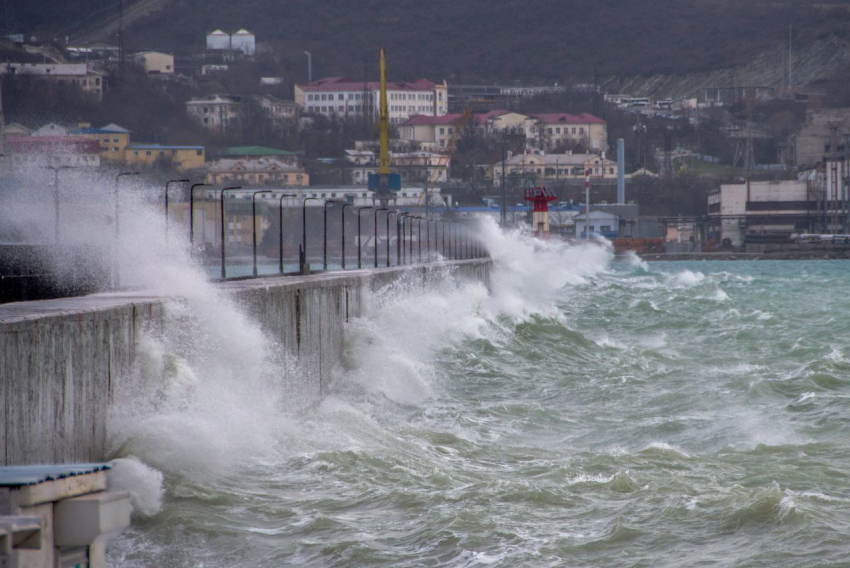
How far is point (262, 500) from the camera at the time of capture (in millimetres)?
9148

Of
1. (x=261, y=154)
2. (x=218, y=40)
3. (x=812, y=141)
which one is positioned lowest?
(x=261, y=154)

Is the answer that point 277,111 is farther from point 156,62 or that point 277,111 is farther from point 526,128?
point 526,128

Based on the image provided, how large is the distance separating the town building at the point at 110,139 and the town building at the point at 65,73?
454 centimetres

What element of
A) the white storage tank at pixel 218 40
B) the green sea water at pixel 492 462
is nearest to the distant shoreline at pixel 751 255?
the white storage tank at pixel 218 40

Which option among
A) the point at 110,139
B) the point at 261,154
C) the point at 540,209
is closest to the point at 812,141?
the point at 261,154

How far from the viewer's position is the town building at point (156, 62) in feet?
392

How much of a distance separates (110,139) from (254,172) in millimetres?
15131

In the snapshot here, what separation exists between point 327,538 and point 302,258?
1391 cm

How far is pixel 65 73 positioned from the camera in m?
79.3

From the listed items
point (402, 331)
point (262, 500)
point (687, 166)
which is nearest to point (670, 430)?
point (262, 500)

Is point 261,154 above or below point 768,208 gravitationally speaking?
above

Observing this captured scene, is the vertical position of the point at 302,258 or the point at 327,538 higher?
the point at 302,258

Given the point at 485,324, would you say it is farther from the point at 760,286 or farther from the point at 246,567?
the point at 760,286

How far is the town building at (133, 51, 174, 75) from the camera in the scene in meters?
120
